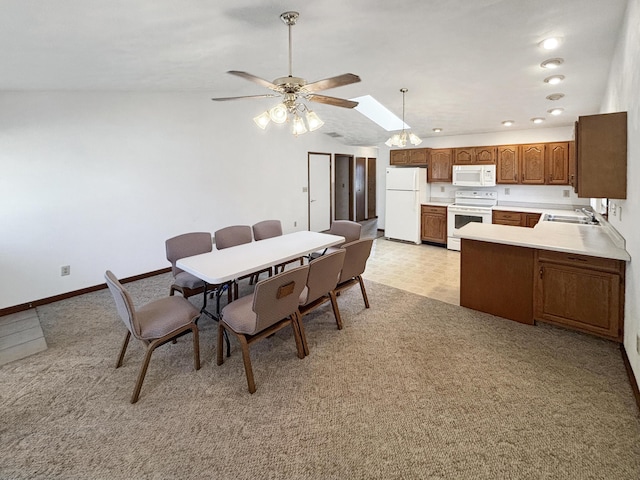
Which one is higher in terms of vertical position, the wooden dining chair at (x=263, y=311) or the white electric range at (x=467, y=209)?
the white electric range at (x=467, y=209)

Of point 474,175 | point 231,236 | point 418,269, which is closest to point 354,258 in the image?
point 231,236

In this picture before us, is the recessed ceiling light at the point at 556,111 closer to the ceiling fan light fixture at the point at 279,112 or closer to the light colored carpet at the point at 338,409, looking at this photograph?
the light colored carpet at the point at 338,409

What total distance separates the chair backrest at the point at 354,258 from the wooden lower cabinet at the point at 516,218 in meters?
3.30

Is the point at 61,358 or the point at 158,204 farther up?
the point at 158,204

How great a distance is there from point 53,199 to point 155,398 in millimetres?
3009

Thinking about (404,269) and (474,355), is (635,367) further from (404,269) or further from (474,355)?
(404,269)

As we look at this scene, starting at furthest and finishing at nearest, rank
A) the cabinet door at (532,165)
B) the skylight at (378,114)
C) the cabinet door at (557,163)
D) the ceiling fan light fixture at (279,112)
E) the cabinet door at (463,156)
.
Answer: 1. the cabinet door at (463,156)
2. the skylight at (378,114)
3. the cabinet door at (532,165)
4. the cabinet door at (557,163)
5. the ceiling fan light fixture at (279,112)

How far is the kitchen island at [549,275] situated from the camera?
264 cm

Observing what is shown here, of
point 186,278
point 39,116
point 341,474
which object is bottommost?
point 341,474

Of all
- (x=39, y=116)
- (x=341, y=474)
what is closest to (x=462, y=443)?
(x=341, y=474)

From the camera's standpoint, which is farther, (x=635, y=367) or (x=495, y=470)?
(x=635, y=367)

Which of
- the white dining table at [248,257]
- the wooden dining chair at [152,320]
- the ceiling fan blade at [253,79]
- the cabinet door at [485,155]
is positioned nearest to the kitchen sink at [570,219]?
the cabinet door at [485,155]

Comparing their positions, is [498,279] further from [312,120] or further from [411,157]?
[411,157]

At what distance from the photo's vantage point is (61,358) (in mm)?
2713
